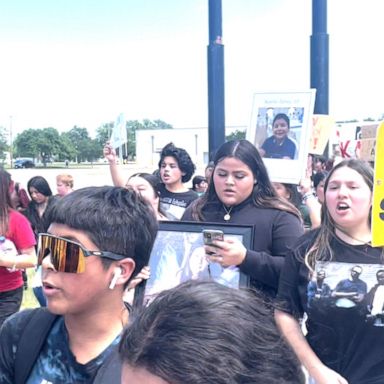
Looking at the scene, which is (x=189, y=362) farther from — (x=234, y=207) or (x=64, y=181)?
(x=64, y=181)

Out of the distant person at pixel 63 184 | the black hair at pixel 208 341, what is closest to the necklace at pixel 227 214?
the black hair at pixel 208 341

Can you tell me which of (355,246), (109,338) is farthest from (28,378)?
(355,246)

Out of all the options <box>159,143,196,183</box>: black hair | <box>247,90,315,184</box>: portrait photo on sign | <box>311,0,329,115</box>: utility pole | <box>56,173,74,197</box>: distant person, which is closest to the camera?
<box>247,90,315,184</box>: portrait photo on sign

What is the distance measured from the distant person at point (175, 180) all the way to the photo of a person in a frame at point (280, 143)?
1141mm

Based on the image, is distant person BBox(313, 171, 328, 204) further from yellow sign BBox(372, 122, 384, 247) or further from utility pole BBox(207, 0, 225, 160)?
utility pole BBox(207, 0, 225, 160)

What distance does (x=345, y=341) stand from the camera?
2391 millimetres

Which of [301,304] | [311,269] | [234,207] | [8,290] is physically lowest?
[8,290]

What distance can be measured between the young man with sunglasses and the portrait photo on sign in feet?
7.82

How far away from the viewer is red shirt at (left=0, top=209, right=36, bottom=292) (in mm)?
3879

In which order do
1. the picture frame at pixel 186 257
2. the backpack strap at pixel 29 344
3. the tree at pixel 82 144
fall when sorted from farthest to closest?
1. the tree at pixel 82 144
2. the picture frame at pixel 186 257
3. the backpack strap at pixel 29 344

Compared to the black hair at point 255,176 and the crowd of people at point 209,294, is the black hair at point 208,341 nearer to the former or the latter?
the crowd of people at point 209,294

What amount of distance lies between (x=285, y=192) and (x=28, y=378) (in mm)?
2968

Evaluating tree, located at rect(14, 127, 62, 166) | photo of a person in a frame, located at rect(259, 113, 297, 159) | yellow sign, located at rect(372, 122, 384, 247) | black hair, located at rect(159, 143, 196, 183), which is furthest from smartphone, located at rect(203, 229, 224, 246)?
tree, located at rect(14, 127, 62, 166)

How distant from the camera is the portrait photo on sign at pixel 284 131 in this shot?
13.3 feet
